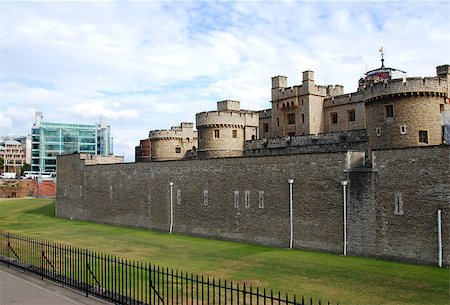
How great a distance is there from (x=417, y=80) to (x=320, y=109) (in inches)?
704

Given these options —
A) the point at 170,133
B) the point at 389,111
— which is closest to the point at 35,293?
the point at 389,111

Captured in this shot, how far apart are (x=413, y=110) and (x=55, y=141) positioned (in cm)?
12895

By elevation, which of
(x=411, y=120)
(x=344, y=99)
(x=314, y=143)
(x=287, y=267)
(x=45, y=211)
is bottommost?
(x=45, y=211)

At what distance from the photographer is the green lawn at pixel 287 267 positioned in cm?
1728

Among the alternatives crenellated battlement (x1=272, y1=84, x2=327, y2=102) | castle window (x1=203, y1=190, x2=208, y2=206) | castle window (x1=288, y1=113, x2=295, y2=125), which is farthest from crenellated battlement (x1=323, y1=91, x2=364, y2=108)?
castle window (x1=203, y1=190, x2=208, y2=206)

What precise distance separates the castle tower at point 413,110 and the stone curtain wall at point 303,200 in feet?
16.5

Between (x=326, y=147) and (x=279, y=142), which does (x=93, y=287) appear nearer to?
(x=326, y=147)

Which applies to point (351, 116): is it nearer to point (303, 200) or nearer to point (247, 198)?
point (247, 198)

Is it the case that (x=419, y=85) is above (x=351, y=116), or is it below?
below

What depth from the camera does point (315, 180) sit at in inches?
1069

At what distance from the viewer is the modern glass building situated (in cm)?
13738

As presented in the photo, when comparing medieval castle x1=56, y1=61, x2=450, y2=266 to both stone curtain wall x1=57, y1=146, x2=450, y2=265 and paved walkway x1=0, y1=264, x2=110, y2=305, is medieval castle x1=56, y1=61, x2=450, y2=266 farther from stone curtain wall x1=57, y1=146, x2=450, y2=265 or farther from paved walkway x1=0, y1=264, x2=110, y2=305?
paved walkway x1=0, y1=264, x2=110, y2=305

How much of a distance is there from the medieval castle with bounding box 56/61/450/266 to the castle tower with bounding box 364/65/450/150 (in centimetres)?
6

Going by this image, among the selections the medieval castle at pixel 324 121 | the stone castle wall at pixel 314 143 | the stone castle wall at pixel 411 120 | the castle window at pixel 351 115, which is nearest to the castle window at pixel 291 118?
the medieval castle at pixel 324 121
